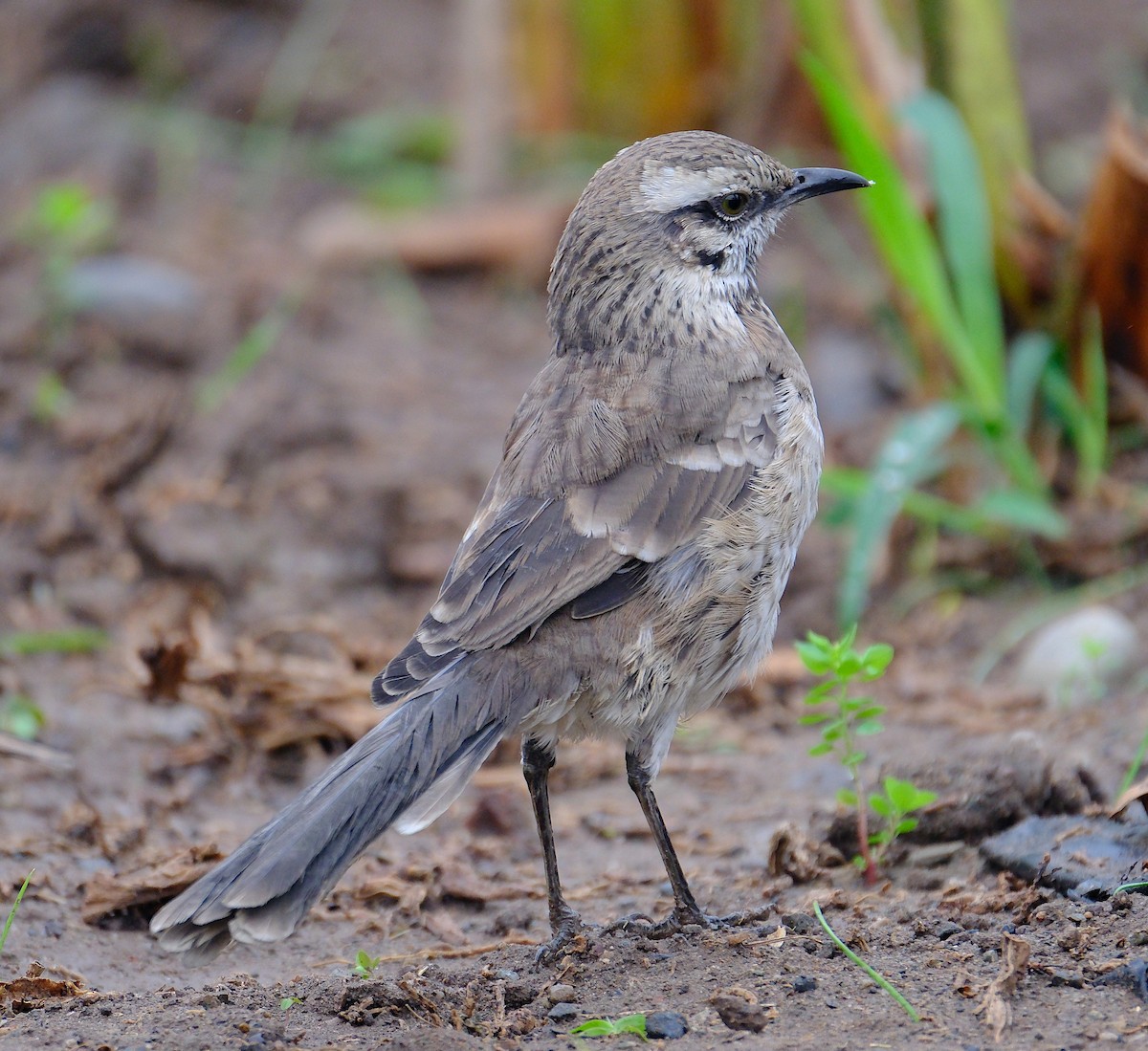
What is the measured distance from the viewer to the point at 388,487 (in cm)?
727

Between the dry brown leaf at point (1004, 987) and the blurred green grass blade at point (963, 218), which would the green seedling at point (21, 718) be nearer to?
the dry brown leaf at point (1004, 987)

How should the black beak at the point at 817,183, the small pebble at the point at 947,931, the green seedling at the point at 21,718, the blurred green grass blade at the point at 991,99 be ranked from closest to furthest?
1. the small pebble at the point at 947,931
2. the black beak at the point at 817,183
3. the green seedling at the point at 21,718
4. the blurred green grass blade at the point at 991,99

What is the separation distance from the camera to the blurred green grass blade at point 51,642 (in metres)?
5.91

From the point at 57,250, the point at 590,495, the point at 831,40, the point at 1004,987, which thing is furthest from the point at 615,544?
the point at 57,250

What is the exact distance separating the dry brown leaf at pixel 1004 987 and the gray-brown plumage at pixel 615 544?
853 mm

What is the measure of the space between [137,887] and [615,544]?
1.59m

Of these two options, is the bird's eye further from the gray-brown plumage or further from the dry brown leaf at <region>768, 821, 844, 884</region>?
the dry brown leaf at <region>768, 821, 844, 884</region>

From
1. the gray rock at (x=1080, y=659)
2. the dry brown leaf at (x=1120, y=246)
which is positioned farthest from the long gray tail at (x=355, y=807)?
the dry brown leaf at (x=1120, y=246)

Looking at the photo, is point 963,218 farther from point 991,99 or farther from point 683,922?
point 683,922

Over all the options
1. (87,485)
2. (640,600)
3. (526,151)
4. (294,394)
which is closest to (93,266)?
(294,394)

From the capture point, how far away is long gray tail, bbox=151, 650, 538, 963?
3.21 meters

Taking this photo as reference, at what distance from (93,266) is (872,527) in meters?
5.09

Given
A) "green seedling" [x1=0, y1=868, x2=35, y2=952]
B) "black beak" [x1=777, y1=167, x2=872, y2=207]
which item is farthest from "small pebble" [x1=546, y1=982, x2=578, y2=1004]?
"black beak" [x1=777, y1=167, x2=872, y2=207]

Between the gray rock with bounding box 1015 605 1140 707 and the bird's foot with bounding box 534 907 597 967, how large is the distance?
2.29 m
